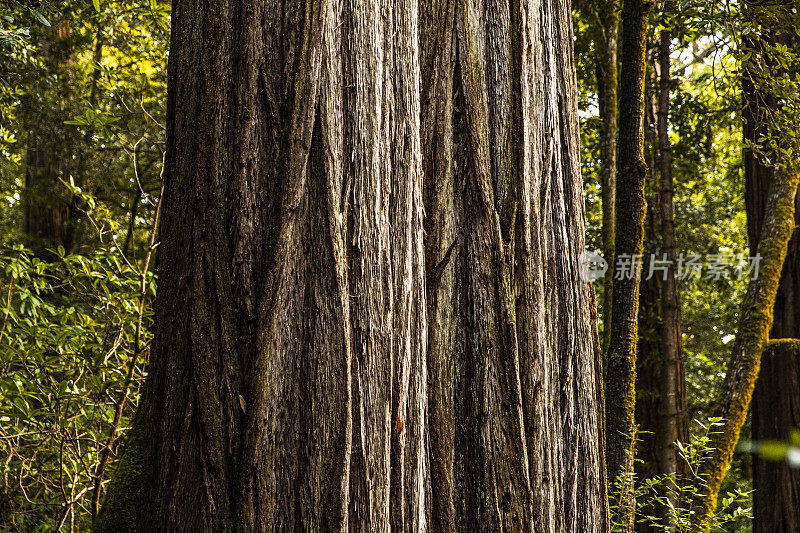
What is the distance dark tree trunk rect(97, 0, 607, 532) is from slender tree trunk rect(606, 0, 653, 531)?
49.9 inches

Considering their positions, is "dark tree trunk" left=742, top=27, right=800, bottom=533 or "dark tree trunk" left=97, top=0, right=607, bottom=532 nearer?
"dark tree trunk" left=97, top=0, right=607, bottom=532

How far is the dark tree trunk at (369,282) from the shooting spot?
1.46m

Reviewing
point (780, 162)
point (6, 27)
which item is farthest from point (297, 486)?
point (780, 162)

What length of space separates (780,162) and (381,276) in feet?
10.1

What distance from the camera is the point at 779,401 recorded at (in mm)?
4891

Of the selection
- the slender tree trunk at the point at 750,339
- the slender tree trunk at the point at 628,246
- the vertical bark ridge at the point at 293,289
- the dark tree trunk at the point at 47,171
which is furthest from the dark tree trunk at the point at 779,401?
the dark tree trunk at the point at 47,171

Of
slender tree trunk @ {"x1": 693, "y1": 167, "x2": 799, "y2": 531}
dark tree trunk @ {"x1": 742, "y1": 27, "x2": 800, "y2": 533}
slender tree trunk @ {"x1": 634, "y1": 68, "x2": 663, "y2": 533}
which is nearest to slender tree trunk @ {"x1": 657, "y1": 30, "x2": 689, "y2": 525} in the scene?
slender tree trunk @ {"x1": 634, "y1": 68, "x2": 663, "y2": 533}

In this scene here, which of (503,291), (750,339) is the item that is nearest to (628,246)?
(750,339)

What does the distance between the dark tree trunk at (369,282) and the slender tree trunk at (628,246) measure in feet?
4.16

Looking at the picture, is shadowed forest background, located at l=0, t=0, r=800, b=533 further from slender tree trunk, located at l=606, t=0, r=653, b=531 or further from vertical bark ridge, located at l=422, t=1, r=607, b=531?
slender tree trunk, located at l=606, t=0, r=653, b=531

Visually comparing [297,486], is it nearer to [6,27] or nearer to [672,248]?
[6,27]

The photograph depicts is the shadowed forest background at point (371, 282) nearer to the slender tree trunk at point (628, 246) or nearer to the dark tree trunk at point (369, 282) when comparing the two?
the dark tree trunk at point (369, 282)

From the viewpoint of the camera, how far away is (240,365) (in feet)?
4.83

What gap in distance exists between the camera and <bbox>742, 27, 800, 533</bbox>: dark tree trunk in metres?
4.69
